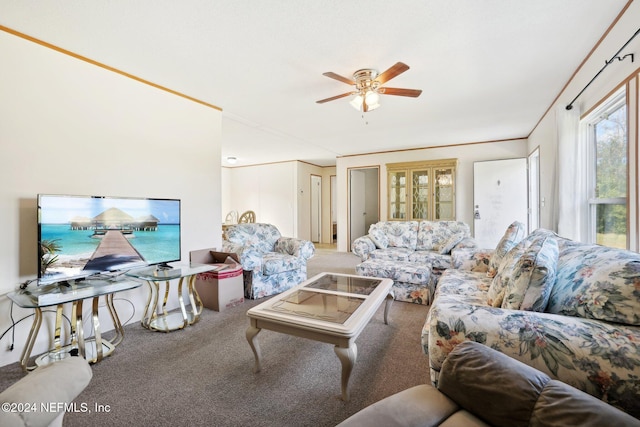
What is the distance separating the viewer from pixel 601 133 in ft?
7.34

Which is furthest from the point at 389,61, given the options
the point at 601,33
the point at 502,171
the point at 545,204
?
the point at 502,171

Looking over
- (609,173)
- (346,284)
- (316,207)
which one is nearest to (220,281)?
(346,284)

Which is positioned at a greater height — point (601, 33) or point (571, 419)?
point (601, 33)

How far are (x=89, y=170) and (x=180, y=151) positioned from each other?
0.84m

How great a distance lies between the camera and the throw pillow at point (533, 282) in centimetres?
126

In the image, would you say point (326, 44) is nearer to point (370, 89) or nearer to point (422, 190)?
point (370, 89)

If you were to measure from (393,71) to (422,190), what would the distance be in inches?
150

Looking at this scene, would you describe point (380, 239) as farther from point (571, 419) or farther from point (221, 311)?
point (571, 419)

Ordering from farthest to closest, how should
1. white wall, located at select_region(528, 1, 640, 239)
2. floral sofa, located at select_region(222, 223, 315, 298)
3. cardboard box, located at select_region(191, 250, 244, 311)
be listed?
floral sofa, located at select_region(222, 223, 315, 298)
cardboard box, located at select_region(191, 250, 244, 311)
white wall, located at select_region(528, 1, 640, 239)

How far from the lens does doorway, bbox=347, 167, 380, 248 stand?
6516 millimetres

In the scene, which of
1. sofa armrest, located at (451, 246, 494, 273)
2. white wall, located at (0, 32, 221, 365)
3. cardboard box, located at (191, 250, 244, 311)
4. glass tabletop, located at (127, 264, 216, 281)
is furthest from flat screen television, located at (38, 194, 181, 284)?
sofa armrest, located at (451, 246, 494, 273)

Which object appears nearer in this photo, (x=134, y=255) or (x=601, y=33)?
(x=601, y=33)

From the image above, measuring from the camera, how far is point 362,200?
7.34 metres

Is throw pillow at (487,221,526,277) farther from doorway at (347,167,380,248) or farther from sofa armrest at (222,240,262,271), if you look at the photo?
doorway at (347,167,380,248)
